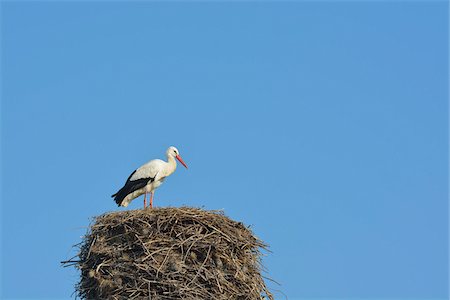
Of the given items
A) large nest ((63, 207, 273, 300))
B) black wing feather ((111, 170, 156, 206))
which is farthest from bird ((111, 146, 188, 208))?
large nest ((63, 207, 273, 300))

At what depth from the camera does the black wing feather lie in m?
17.4

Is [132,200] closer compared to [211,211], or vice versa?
[211,211]

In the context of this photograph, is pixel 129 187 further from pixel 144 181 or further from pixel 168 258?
pixel 168 258

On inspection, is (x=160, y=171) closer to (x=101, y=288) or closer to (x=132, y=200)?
(x=132, y=200)

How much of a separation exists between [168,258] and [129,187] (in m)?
4.00

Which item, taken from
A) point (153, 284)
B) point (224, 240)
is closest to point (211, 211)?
point (224, 240)

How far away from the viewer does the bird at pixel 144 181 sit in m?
17.5

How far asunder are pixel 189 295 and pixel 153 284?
0.53 m

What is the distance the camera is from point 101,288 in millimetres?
13773

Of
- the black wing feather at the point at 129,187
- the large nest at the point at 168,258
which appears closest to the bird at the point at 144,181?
the black wing feather at the point at 129,187

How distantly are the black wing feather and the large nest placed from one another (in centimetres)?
291

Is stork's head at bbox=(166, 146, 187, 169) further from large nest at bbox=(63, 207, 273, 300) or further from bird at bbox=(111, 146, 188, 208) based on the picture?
large nest at bbox=(63, 207, 273, 300)

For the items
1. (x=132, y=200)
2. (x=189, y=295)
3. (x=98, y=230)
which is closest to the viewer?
(x=189, y=295)

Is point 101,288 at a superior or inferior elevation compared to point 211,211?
inferior
